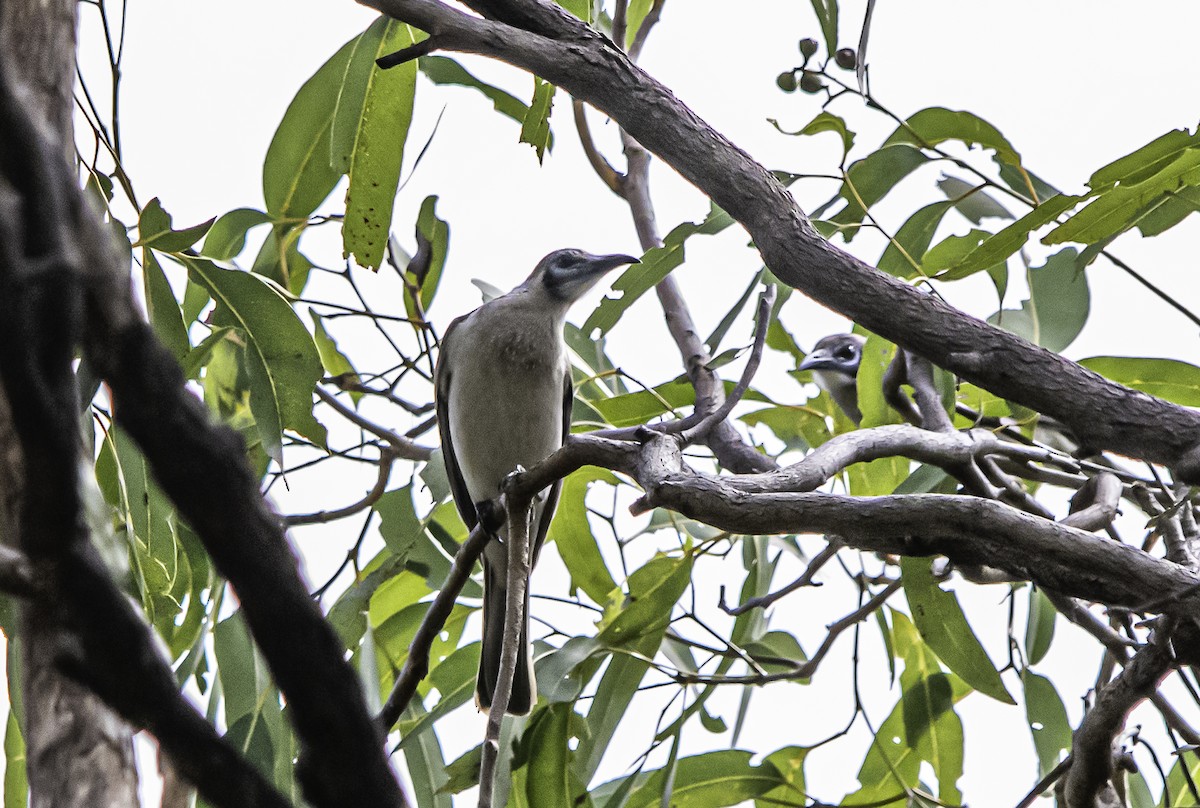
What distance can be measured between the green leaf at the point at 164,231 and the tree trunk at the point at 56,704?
4.00 feet

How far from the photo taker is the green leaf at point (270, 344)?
7.99ft

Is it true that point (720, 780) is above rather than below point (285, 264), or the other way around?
below

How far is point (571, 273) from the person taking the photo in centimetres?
353

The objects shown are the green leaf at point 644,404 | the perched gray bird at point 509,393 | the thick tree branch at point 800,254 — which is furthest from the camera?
the perched gray bird at point 509,393

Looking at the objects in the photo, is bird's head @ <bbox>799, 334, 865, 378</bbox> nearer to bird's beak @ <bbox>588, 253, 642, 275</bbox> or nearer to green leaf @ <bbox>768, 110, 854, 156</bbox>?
bird's beak @ <bbox>588, 253, 642, 275</bbox>

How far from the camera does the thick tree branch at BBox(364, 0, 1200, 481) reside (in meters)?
1.55

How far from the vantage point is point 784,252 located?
5.36 ft

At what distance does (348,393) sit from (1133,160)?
200 centimetres

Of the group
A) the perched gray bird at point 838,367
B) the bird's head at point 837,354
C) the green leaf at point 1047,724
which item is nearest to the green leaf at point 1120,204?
the green leaf at point 1047,724

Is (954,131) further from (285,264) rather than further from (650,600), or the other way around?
(285,264)

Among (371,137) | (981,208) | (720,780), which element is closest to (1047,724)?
(720,780)

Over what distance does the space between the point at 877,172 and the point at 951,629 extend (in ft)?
3.19

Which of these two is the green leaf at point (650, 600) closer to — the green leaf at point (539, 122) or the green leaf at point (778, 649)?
the green leaf at point (778, 649)

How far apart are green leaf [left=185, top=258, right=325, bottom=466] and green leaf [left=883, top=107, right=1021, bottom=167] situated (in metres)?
1.31
